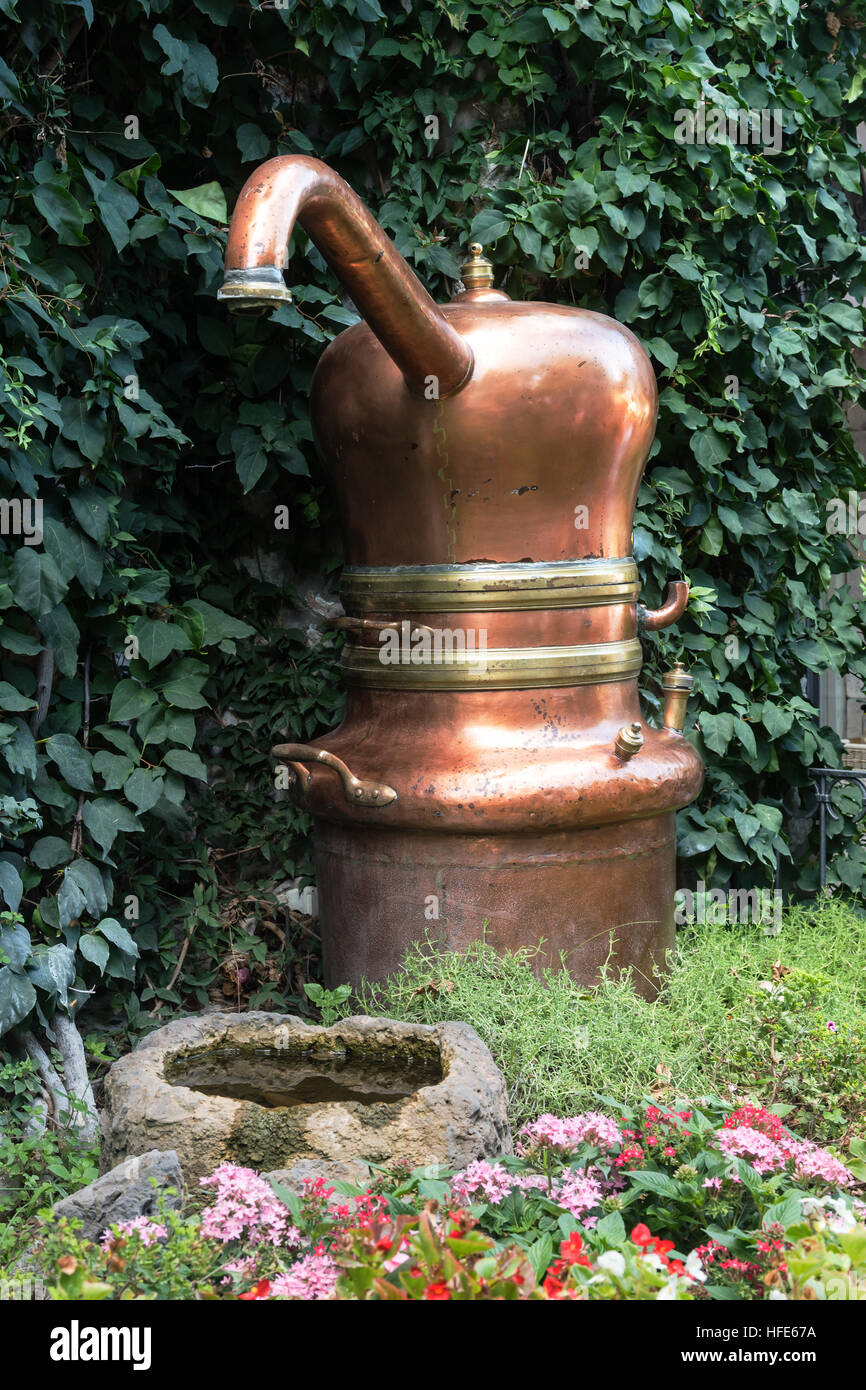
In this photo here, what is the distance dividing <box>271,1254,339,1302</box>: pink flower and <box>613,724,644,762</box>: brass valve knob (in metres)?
1.50

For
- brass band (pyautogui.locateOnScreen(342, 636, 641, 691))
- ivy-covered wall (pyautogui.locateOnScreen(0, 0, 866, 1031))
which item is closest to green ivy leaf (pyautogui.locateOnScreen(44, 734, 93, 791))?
ivy-covered wall (pyautogui.locateOnScreen(0, 0, 866, 1031))

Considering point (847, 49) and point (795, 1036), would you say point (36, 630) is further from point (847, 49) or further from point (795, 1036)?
point (847, 49)

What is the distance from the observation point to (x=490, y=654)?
9.35ft

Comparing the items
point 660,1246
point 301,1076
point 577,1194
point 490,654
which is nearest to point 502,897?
point 490,654

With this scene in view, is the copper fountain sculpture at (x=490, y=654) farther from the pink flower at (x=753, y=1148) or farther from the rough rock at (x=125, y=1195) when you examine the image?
the rough rock at (x=125, y=1195)

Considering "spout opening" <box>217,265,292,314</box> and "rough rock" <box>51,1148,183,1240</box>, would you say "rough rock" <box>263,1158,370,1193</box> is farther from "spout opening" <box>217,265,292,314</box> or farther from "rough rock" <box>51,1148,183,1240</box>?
"spout opening" <box>217,265,292,314</box>

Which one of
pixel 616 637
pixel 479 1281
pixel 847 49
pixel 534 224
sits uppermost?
pixel 847 49

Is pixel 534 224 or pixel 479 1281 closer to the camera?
pixel 479 1281

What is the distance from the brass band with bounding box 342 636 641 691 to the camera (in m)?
2.85

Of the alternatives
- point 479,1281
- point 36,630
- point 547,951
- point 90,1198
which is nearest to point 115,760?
point 36,630

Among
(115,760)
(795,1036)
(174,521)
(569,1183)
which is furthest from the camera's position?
(174,521)

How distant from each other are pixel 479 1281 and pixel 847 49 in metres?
4.01

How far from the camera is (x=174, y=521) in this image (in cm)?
334
